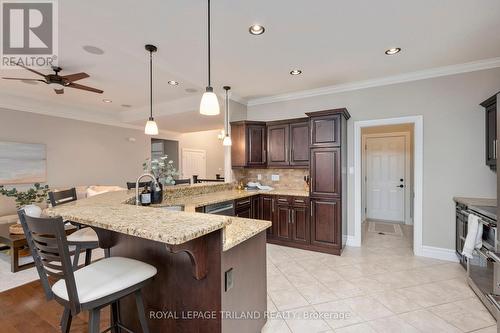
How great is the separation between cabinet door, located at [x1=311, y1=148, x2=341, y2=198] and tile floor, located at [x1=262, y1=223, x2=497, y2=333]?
1.00 m

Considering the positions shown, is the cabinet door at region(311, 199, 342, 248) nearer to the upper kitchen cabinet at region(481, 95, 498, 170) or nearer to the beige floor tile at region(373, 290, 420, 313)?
the beige floor tile at region(373, 290, 420, 313)

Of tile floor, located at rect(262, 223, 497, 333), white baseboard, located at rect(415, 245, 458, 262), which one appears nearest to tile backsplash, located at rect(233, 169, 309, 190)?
tile floor, located at rect(262, 223, 497, 333)

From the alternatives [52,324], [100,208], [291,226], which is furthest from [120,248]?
[291,226]

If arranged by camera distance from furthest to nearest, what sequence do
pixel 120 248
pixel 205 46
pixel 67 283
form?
1. pixel 205 46
2. pixel 120 248
3. pixel 67 283

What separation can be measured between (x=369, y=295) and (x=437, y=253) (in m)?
1.83

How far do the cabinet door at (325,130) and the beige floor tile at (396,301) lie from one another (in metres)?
2.03

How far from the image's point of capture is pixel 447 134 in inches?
135

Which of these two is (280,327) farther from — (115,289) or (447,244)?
(447,244)

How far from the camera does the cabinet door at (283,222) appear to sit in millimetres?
4031

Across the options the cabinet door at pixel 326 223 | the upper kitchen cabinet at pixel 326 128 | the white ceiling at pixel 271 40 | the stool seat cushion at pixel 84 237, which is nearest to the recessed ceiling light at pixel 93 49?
the white ceiling at pixel 271 40

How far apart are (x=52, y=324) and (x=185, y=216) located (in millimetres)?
1877

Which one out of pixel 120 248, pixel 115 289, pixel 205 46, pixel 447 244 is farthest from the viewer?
pixel 447 244

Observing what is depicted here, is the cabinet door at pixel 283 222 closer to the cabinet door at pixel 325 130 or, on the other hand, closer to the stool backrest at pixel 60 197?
the cabinet door at pixel 325 130

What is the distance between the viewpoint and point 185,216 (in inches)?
54.9
